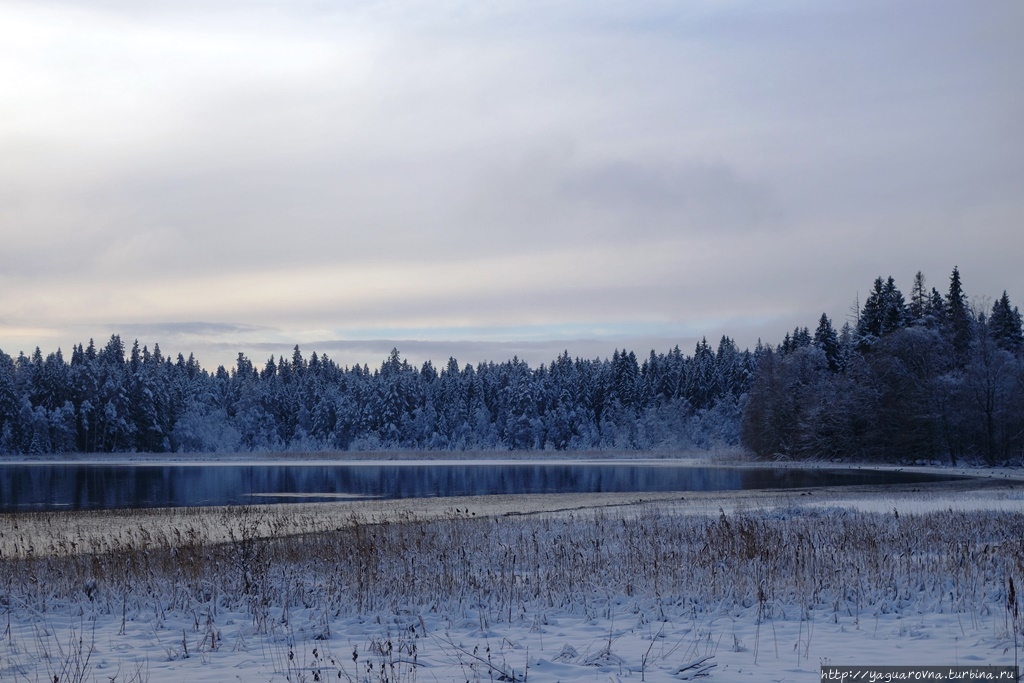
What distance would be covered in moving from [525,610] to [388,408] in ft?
486

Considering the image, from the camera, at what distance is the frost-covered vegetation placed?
9922mm

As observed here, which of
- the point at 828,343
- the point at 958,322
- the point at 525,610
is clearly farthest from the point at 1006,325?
the point at 525,610

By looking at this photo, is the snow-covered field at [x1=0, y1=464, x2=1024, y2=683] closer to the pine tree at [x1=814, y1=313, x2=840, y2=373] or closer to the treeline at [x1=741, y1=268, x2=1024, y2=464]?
the treeline at [x1=741, y1=268, x2=1024, y2=464]

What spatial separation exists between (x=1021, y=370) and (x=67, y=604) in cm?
8738

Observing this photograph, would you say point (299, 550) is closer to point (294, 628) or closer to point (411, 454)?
point (294, 628)

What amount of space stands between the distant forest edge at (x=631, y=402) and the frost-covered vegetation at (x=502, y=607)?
235 feet

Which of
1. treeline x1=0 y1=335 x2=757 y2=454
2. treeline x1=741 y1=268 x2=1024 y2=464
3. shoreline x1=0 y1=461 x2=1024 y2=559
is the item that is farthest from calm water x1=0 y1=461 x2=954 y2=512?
treeline x1=0 y1=335 x2=757 y2=454

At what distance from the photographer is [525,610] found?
1291cm

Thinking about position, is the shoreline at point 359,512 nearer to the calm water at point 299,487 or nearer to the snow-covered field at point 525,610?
the calm water at point 299,487

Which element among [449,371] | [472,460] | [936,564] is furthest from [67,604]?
[449,371]

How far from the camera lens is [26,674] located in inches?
383

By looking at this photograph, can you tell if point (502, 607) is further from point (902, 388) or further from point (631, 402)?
point (631, 402)

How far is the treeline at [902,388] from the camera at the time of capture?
81375 millimetres

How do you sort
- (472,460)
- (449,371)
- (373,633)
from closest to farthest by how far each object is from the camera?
(373,633), (472,460), (449,371)
